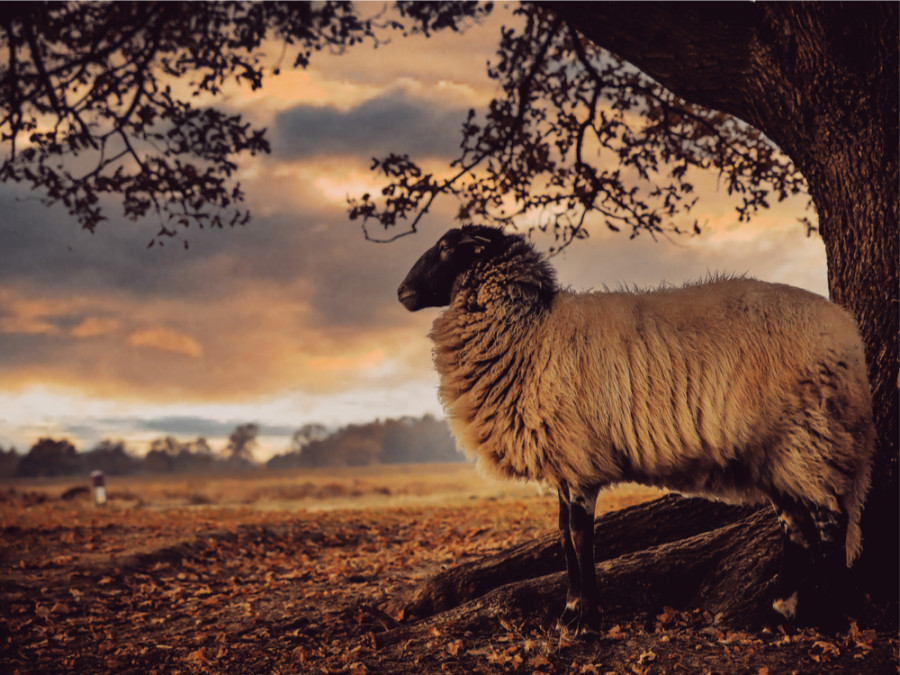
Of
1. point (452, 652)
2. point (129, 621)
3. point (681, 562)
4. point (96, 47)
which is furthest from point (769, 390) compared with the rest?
point (96, 47)

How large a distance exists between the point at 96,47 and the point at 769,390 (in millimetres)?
7613

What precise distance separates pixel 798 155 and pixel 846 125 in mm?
388

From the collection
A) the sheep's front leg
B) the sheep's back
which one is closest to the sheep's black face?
the sheep's back

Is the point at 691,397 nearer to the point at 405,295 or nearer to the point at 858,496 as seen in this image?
the point at 858,496

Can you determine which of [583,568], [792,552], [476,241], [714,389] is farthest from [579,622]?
[476,241]

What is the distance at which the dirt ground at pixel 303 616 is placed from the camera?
4.56 metres

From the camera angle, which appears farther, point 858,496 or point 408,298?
point 408,298

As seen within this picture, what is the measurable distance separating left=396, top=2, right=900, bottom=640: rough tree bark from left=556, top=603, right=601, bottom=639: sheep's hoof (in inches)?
25.1

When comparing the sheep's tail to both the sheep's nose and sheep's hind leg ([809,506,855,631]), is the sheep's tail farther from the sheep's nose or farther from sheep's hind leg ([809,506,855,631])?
the sheep's nose

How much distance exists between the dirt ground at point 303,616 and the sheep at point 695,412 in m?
0.46

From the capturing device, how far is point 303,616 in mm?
6461

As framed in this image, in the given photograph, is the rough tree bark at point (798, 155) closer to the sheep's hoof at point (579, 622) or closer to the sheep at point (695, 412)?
the sheep at point (695, 412)

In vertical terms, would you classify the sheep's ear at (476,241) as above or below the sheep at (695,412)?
above

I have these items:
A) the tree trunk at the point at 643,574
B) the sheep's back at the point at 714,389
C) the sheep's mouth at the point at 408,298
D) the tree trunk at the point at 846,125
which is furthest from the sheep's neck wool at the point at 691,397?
the sheep's mouth at the point at 408,298
